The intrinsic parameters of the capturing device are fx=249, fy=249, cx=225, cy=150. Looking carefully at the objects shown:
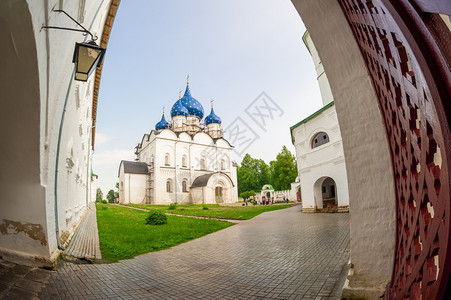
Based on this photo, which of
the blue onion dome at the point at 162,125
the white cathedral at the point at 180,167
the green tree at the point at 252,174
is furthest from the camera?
the green tree at the point at 252,174

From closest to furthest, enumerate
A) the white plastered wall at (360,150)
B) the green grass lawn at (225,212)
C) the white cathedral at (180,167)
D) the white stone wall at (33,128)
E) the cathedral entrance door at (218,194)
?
the white plastered wall at (360,150) → the white stone wall at (33,128) → the green grass lawn at (225,212) → the white cathedral at (180,167) → the cathedral entrance door at (218,194)

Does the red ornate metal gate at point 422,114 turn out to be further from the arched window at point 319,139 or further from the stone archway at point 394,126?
the arched window at point 319,139

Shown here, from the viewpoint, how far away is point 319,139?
634 inches

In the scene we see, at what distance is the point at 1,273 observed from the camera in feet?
11.3

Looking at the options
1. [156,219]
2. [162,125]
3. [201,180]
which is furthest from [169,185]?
[156,219]

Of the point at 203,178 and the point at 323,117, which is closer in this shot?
the point at 323,117

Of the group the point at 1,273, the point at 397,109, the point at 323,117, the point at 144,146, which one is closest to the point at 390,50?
the point at 397,109

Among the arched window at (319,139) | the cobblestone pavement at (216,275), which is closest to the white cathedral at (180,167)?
the arched window at (319,139)

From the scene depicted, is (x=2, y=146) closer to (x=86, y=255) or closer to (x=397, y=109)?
(x=86, y=255)

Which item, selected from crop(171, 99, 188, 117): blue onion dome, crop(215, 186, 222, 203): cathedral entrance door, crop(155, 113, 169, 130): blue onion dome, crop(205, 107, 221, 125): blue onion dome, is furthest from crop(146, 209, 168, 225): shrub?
crop(205, 107, 221, 125): blue onion dome

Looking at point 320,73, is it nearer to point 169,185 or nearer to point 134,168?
point 169,185

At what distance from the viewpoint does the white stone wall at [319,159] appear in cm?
1443

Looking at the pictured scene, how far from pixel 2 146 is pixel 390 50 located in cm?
505

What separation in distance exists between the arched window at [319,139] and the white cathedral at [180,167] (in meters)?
23.3
